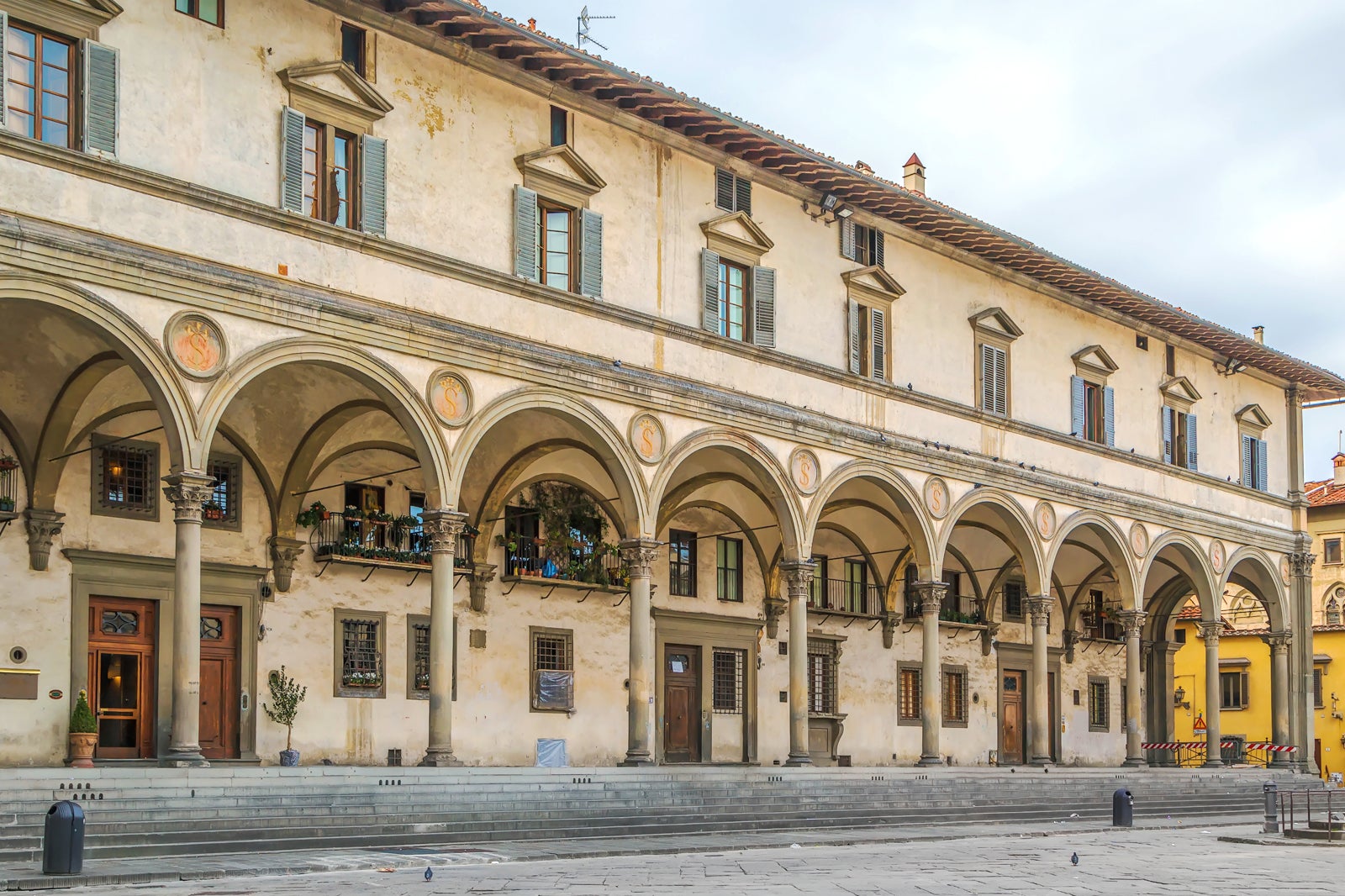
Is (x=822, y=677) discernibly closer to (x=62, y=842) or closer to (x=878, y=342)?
(x=878, y=342)

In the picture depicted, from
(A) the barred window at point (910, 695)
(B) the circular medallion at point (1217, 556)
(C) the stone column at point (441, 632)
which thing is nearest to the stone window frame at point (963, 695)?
(A) the barred window at point (910, 695)

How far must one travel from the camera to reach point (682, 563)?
3053 cm

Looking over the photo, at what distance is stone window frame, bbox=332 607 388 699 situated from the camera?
24781 millimetres

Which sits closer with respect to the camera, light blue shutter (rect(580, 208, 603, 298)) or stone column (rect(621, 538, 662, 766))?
stone column (rect(621, 538, 662, 766))

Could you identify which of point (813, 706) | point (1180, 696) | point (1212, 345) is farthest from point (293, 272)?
point (1180, 696)

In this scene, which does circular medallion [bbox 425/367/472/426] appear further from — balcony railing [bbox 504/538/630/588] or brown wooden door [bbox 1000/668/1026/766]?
brown wooden door [bbox 1000/668/1026/766]

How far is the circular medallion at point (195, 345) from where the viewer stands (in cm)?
1906

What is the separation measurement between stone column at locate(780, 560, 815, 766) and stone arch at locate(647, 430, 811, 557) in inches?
11.7

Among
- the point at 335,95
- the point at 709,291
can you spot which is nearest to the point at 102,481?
the point at 335,95

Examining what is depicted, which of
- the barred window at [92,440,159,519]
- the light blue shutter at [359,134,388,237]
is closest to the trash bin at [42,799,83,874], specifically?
the barred window at [92,440,159,519]

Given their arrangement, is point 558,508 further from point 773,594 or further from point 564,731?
point 773,594

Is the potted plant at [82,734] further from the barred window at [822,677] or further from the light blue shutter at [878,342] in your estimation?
the barred window at [822,677]

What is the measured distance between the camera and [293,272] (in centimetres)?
2062

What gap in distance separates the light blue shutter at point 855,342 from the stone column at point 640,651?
6513mm
